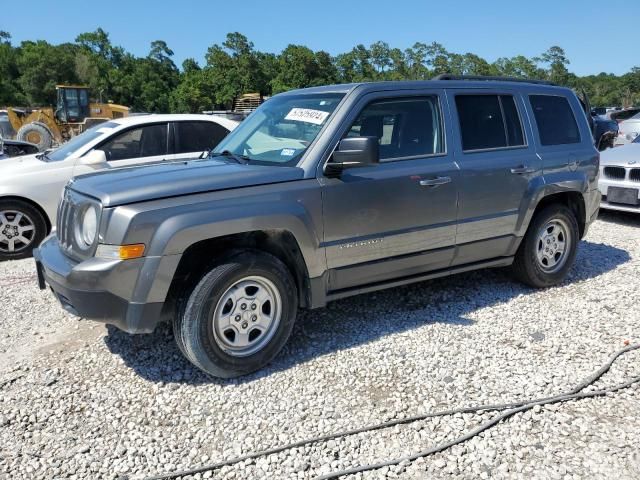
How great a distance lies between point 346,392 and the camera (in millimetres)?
3375

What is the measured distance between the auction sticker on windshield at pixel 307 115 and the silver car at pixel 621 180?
227 inches

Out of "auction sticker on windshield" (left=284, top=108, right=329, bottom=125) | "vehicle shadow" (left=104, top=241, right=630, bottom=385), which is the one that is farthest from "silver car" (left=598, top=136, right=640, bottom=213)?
"auction sticker on windshield" (left=284, top=108, right=329, bottom=125)

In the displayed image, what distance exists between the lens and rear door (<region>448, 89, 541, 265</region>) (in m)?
4.34

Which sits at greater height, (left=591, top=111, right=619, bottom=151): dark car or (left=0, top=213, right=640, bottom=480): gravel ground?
(left=591, top=111, right=619, bottom=151): dark car

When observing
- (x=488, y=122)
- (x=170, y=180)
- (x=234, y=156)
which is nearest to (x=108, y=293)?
(x=170, y=180)

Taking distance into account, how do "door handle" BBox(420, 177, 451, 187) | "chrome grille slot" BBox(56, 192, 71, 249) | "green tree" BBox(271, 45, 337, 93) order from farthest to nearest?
"green tree" BBox(271, 45, 337, 93), "door handle" BBox(420, 177, 451, 187), "chrome grille slot" BBox(56, 192, 71, 249)

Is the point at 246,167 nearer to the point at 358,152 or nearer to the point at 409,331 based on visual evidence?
the point at 358,152

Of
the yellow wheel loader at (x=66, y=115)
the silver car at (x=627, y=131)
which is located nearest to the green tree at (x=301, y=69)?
the yellow wheel loader at (x=66, y=115)

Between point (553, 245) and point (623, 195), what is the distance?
3.50m

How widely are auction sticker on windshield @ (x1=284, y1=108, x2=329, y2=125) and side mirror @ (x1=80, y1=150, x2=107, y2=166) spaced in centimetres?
314

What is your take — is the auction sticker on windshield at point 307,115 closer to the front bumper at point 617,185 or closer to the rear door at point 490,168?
the rear door at point 490,168

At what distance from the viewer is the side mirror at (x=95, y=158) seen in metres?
6.28

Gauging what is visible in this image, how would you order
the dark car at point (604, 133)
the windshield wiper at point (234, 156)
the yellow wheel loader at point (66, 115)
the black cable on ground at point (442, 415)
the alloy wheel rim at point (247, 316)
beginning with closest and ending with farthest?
the black cable on ground at point (442, 415)
the alloy wheel rim at point (247, 316)
the windshield wiper at point (234, 156)
the dark car at point (604, 133)
the yellow wheel loader at point (66, 115)

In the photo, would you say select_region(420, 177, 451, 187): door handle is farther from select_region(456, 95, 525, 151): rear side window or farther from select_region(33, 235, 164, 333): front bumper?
select_region(33, 235, 164, 333): front bumper
